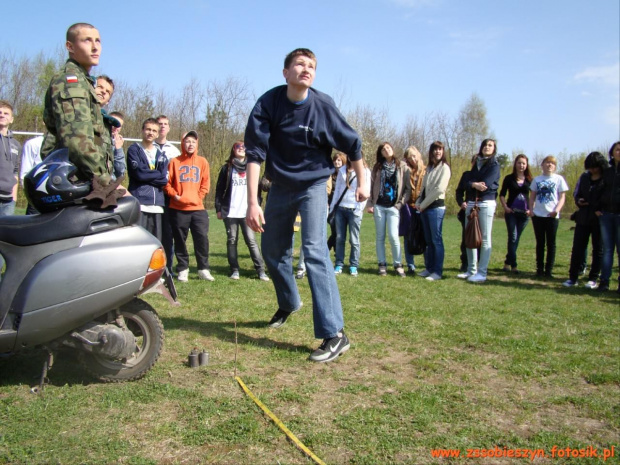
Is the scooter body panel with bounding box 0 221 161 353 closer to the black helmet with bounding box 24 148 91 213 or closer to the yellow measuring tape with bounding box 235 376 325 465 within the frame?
the black helmet with bounding box 24 148 91 213

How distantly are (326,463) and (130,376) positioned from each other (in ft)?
5.18

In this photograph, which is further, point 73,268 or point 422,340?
point 422,340

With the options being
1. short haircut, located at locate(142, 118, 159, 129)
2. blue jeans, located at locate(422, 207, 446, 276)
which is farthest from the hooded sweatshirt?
blue jeans, located at locate(422, 207, 446, 276)

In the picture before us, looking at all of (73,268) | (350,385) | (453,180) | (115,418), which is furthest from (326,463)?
(453,180)

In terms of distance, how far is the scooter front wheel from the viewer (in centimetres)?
336

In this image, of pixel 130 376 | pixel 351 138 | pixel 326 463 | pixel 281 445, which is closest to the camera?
pixel 326 463

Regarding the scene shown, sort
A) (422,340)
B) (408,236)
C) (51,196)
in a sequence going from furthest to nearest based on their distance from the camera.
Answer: (408,236) < (422,340) < (51,196)

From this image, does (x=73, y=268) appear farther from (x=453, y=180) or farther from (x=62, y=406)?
(x=453, y=180)

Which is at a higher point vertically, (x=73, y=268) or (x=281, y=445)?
(x=73, y=268)

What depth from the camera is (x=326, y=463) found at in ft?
8.06

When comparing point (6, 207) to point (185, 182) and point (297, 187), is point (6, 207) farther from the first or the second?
point (297, 187)

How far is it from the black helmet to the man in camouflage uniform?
10 centimetres

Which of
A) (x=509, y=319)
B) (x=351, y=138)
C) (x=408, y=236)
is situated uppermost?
(x=351, y=138)

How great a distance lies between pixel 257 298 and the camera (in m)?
6.16
